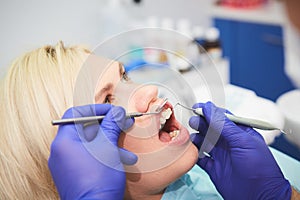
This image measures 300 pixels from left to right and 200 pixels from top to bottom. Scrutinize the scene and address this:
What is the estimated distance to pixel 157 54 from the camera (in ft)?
6.11

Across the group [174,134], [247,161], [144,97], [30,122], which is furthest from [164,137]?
[30,122]

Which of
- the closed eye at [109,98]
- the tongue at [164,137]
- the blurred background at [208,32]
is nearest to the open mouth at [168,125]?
the tongue at [164,137]

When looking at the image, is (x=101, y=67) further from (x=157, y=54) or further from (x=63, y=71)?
(x=157, y=54)

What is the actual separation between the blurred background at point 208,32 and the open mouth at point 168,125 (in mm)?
469

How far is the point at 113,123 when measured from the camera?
0.88 metres

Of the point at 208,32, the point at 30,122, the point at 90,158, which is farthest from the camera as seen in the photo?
the point at 208,32

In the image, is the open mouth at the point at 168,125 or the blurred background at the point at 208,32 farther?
the blurred background at the point at 208,32

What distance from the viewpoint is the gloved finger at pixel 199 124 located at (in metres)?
1.10

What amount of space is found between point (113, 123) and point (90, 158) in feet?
0.35

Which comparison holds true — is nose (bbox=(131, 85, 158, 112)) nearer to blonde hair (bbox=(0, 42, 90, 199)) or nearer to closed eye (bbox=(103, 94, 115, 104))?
closed eye (bbox=(103, 94, 115, 104))

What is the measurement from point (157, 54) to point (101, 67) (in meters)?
0.87

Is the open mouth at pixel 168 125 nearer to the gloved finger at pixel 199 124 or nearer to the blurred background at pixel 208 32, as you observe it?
the gloved finger at pixel 199 124

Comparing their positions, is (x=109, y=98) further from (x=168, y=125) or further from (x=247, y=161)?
(x=247, y=161)

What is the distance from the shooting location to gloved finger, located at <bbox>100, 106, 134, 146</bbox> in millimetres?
868
